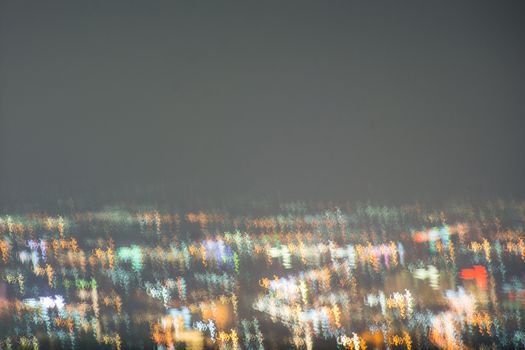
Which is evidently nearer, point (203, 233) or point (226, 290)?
point (226, 290)

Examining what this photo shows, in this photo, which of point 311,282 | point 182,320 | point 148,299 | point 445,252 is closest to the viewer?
point 182,320

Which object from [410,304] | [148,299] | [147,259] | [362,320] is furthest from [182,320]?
[410,304]

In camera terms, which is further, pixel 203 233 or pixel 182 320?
pixel 203 233

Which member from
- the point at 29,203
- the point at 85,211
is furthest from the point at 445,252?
the point at 29,203

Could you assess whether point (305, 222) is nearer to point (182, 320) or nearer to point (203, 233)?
point (203, 233)

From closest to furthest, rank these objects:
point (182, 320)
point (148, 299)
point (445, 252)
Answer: point (182, 320) < point (148, 299) < point (445, 252)

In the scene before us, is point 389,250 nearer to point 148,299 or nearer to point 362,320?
point 362,320


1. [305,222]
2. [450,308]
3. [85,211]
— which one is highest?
[85,211]

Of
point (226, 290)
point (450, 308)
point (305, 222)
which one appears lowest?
point (450, 308)

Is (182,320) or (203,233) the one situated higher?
(203,233)
